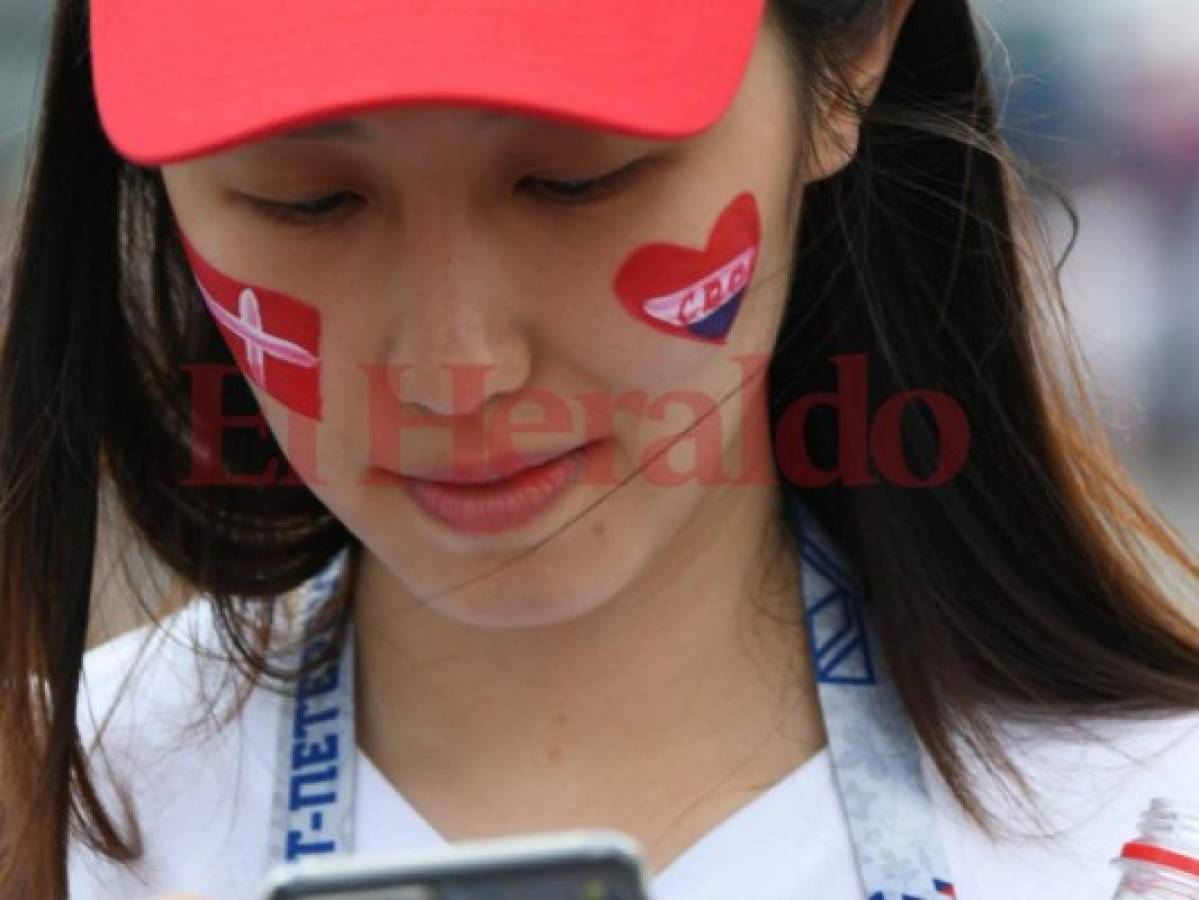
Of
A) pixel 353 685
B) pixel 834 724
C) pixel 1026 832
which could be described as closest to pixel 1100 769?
pixel 1026 832

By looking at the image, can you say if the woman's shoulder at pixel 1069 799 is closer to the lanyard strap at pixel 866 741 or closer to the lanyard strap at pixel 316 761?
the lanyard strap at pixel 866 741

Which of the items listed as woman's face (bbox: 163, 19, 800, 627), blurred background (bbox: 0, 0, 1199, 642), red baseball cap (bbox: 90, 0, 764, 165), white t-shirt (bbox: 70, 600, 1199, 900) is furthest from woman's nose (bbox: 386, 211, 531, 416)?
blurred background (bbox: 0, 0, 1199, 642)

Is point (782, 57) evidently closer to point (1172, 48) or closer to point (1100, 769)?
point (1100, 769)

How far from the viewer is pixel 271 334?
4.93 feet

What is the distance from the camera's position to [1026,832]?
1636mm

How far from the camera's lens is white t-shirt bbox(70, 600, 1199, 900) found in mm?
1611

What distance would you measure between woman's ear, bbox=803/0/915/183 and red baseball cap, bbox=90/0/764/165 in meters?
0.26

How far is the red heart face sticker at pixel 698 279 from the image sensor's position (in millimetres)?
1442

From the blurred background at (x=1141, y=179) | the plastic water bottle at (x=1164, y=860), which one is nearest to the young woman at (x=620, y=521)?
the plastic water bottle at (x=1164, y=860)

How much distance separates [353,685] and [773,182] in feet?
1.87

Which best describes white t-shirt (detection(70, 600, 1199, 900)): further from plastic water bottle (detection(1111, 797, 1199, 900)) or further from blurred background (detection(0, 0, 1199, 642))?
blurred background (detection(0, 0, 1199, 642))

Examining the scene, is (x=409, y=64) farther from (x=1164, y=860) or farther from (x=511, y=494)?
(x=1164, y=860)

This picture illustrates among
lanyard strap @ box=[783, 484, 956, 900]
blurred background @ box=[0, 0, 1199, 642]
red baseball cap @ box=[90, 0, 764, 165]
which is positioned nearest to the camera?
red baseball cap @ box=[90, 0, 764, 165]

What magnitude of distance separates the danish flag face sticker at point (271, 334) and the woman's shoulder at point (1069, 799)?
0.58m
